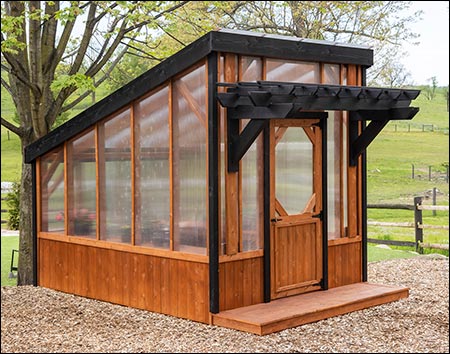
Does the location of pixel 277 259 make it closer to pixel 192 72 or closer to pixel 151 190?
pixel 151 190

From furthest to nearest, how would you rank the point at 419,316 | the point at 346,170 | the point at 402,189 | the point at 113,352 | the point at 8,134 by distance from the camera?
the point at 8,134 → the point at 402,189 → the point at 346,170 → the point at 419,316 → the point at 113,352

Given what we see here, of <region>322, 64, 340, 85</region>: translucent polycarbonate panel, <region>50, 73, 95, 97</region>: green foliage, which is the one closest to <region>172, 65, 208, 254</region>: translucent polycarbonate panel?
<region>322, 64, 340, 85</region>: translucent polycarbonate panel

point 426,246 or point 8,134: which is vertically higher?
point 8,134

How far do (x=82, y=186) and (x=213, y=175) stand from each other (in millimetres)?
2544

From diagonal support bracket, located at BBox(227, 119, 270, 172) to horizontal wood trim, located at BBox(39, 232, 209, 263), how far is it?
3.35 ft

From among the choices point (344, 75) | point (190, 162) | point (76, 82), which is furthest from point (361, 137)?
point (76, 82)

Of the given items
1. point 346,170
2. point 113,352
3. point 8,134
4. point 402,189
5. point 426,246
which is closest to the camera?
point 113,352

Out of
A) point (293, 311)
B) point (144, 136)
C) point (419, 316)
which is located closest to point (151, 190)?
point (144, 136)

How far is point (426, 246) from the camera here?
15836 millimetres

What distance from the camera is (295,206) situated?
9094mm

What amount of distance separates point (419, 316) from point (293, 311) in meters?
1.54

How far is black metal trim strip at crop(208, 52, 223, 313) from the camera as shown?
26.7 feet

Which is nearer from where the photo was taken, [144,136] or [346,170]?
[144,136]

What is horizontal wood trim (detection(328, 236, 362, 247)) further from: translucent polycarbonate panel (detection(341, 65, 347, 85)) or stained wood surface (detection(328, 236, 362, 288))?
translucent polycarbonate panel (detection(341, 65, 347, 85))
